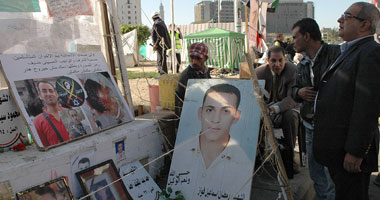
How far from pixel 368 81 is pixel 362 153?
0.43 m

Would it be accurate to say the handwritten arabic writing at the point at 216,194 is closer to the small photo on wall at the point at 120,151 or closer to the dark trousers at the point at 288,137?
the small photo on wall at the point at 120,151

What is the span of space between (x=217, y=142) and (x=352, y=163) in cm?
117

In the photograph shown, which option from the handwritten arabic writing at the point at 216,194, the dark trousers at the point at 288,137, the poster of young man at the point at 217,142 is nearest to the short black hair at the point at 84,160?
the poster of young man at the point at 217,142

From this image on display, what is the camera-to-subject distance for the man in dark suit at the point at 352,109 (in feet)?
5.98

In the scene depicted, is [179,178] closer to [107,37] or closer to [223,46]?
[107,37]

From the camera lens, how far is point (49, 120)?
7.97 feet

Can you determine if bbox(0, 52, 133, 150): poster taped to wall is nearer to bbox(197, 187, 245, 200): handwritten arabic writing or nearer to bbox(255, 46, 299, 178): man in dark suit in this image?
bbox(197, 187, 245, 200): handwritten arabic writing

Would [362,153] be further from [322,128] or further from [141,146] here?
[141,146]

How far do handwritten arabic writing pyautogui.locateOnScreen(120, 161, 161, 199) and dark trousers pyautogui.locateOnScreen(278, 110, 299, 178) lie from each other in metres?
1.40

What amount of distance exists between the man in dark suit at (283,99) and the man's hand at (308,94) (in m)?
0.82

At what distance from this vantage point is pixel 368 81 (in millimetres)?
1813

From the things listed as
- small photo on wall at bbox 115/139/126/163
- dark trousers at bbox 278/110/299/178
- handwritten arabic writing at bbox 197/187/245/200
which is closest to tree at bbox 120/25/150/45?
dark trousers at bbox 278/110/299/178

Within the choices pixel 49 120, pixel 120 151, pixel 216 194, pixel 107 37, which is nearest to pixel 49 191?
pixel 49 120

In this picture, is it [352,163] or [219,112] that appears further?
[219,112]
